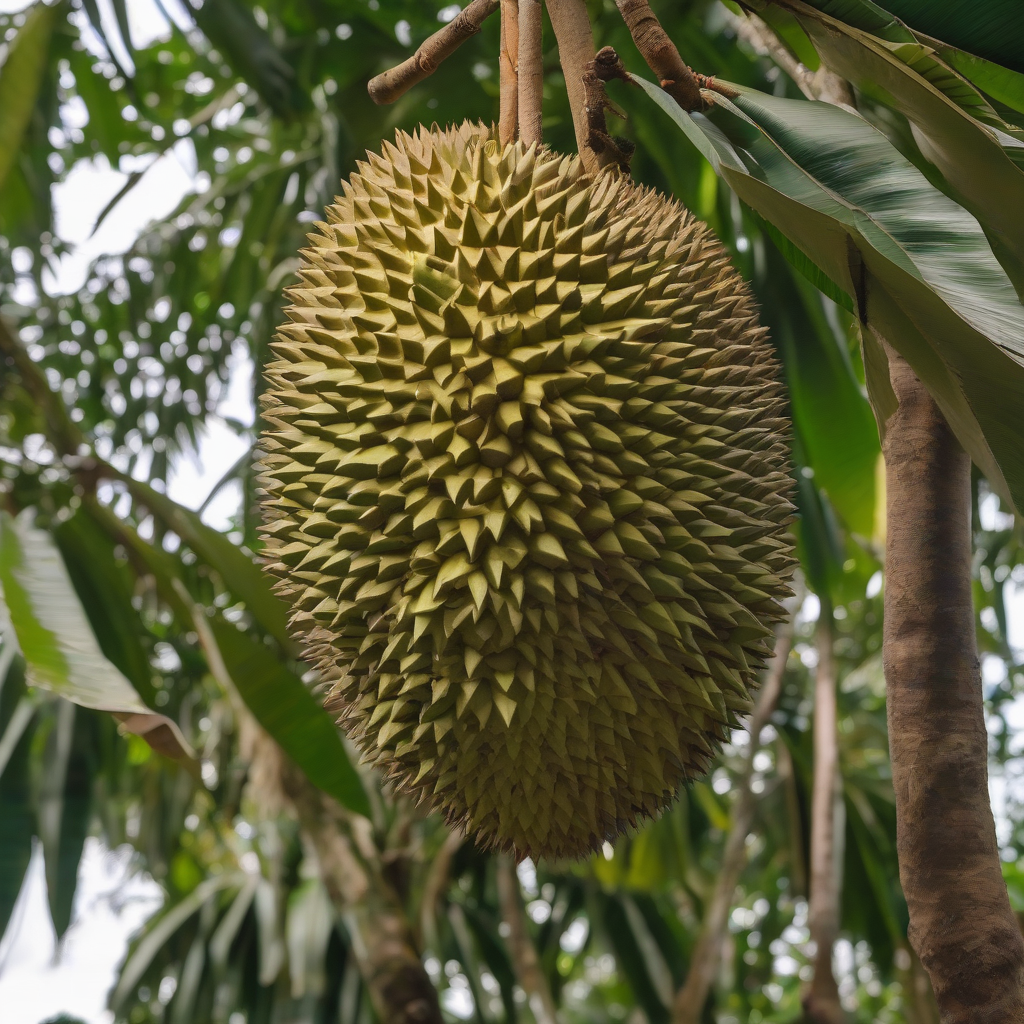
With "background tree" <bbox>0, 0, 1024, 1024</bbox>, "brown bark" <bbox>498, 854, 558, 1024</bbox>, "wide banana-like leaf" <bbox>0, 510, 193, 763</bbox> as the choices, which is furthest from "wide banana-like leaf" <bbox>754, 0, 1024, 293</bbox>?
"brown bark" <bbox>498, 854, 558, 1024</bbox>

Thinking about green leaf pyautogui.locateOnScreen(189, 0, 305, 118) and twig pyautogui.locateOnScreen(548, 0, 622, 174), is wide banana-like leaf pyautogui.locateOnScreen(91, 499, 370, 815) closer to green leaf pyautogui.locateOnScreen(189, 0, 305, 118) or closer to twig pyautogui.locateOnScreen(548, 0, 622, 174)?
twig pyautogui.locateOnScreen(548, 0, 622, 174)

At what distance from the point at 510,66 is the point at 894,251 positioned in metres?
0.53

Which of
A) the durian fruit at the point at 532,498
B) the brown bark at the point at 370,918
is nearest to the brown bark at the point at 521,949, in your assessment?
the brown bark at the point at 370,918

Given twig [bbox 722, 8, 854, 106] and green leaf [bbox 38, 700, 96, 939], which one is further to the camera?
green leaf [bbox 38, 700, 96, 939]

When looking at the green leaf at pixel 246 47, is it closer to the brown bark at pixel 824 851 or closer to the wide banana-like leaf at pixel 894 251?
the wide banana-like leaf at pixel 894 251

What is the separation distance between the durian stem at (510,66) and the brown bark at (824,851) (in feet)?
4.06

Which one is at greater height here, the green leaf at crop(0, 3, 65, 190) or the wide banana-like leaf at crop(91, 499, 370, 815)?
the green leaf at crop(0, 3, 65, 190)

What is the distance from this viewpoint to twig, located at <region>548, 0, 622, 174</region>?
91cm

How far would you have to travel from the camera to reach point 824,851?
2020 millimetres

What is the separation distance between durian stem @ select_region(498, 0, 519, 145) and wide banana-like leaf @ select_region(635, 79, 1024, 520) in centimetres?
22

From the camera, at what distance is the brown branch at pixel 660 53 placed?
0.82m

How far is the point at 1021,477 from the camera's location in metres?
0.61

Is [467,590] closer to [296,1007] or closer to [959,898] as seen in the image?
[959,898]

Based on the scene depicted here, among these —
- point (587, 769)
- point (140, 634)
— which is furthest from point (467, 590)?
point (140, 634)
